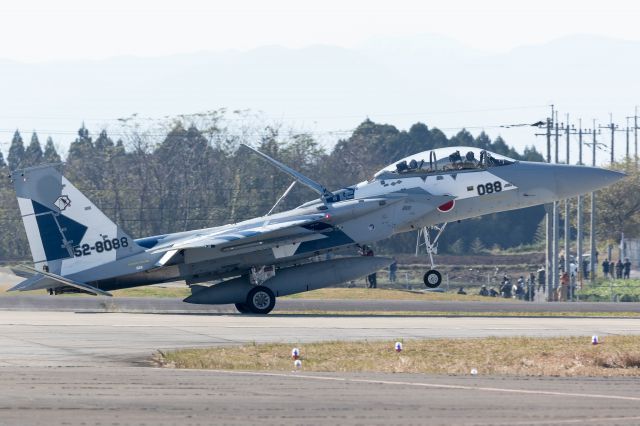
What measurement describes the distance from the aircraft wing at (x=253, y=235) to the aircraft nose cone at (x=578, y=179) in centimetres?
628

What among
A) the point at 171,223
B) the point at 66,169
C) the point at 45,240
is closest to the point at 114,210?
the point at 171,223

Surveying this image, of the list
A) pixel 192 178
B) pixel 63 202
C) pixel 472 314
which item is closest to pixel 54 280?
pixel 63 202

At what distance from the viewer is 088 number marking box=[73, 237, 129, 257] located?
28750 mm

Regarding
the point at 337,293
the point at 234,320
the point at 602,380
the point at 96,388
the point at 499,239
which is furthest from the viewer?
the point at 499,239

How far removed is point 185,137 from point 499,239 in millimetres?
32214

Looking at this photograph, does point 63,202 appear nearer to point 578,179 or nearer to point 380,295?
point 578,179

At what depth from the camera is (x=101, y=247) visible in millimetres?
28891

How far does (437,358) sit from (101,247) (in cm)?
1288

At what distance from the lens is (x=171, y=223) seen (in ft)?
236

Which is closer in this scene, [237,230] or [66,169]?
[237,230]

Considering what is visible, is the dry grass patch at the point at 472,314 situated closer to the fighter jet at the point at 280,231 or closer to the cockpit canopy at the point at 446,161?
the fighter jet at the point at 280,231

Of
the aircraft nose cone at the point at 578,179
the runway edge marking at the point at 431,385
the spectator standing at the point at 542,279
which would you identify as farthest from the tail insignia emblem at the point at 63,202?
the spectator standing at the point at 542,279

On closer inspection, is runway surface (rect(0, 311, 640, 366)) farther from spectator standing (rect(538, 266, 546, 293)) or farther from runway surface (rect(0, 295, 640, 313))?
spectator standing (rect(538, 266, 546, 293))

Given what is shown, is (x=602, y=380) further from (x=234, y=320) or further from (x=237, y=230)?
(x=237, y=230)
